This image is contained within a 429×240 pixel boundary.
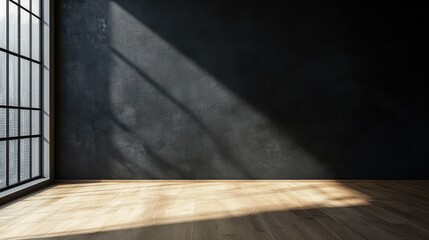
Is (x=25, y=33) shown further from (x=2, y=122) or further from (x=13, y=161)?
(x=13, y=161)

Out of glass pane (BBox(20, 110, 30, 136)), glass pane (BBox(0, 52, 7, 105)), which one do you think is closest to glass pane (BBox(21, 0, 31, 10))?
glass pane (BBox(0, 52, 7, 105))

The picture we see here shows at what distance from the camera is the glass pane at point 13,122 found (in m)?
4.06

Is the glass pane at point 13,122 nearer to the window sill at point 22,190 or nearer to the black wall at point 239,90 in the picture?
the window sill at point 22,190

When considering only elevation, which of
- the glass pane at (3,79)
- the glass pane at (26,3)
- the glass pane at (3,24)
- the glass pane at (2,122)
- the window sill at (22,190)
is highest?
the glass pane at (26,3)

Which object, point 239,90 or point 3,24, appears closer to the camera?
point 3,24

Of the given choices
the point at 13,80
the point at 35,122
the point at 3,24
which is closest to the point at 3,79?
the point at 13,80

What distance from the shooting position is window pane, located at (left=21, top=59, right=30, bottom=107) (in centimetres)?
436

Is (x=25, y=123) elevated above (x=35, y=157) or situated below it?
above

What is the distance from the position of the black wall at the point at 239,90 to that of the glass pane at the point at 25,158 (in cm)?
53

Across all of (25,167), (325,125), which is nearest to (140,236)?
(25,167)

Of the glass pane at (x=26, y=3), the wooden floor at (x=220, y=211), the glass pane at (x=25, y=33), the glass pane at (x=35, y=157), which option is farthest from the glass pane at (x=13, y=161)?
the glass pane at (x=26, y=3)

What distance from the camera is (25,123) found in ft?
14.5

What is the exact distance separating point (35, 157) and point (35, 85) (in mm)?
786

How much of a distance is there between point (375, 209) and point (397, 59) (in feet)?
7.83
